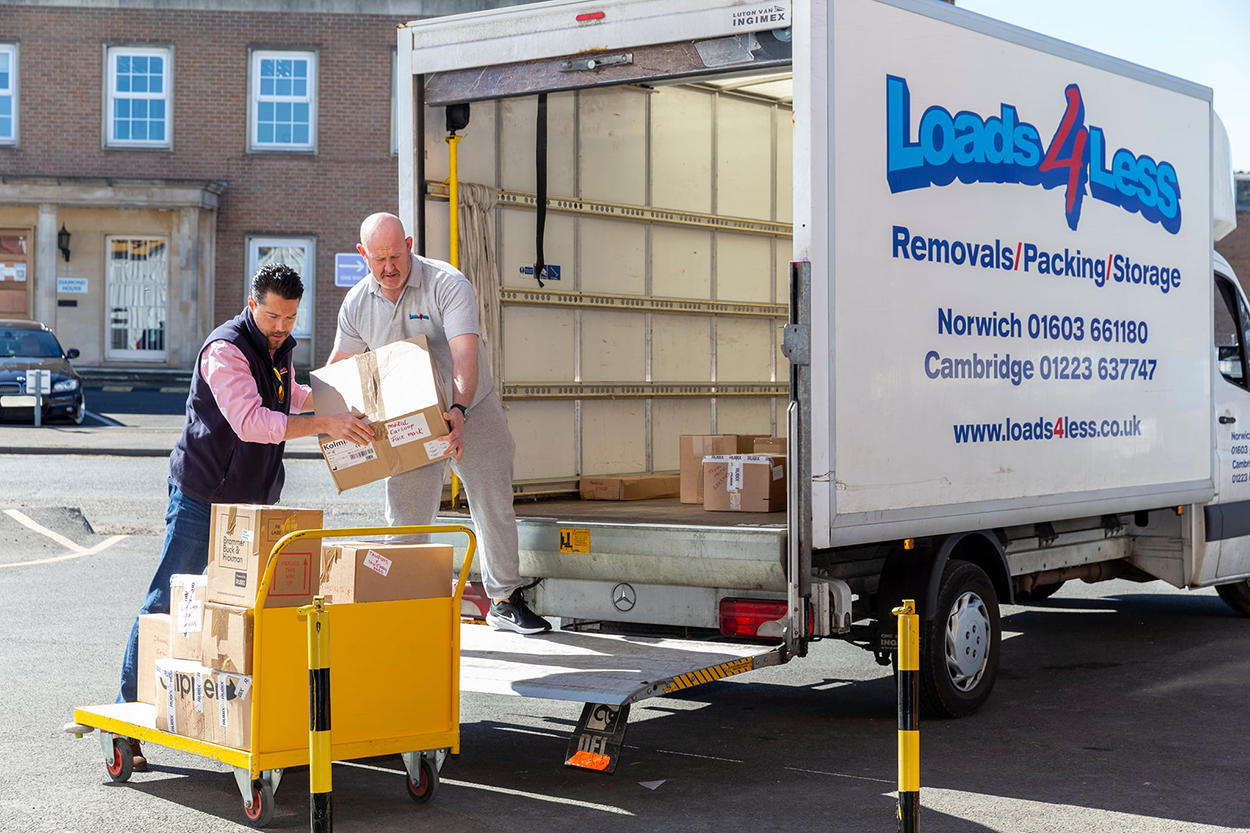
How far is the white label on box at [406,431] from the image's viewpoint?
18.6 feet

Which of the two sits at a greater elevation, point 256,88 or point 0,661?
point 256,88

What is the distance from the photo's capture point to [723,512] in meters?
7.32

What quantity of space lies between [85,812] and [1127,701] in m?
5.09

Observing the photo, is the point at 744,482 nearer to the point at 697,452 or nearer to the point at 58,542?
the point at 697,452

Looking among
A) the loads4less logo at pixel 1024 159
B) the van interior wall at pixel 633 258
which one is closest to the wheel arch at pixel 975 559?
the loads4less logo at pixel 1024 159

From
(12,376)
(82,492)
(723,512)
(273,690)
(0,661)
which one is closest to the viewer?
(273,690)

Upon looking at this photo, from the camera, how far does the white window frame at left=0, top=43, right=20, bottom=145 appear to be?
2981 cm

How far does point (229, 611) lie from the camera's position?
5062mm

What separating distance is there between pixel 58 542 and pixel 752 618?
8.46 metres

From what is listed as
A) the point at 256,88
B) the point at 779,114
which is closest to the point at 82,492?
the point at 779,114

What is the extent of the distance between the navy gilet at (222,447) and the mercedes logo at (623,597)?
1.61m

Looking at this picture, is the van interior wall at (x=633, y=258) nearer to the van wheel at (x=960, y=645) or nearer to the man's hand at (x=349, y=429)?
the man's hand at (x=349, y=429)

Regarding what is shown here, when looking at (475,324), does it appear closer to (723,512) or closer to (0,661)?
(723,512)

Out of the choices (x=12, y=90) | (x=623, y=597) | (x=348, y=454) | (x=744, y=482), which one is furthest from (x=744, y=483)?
(x=12, y=90)
